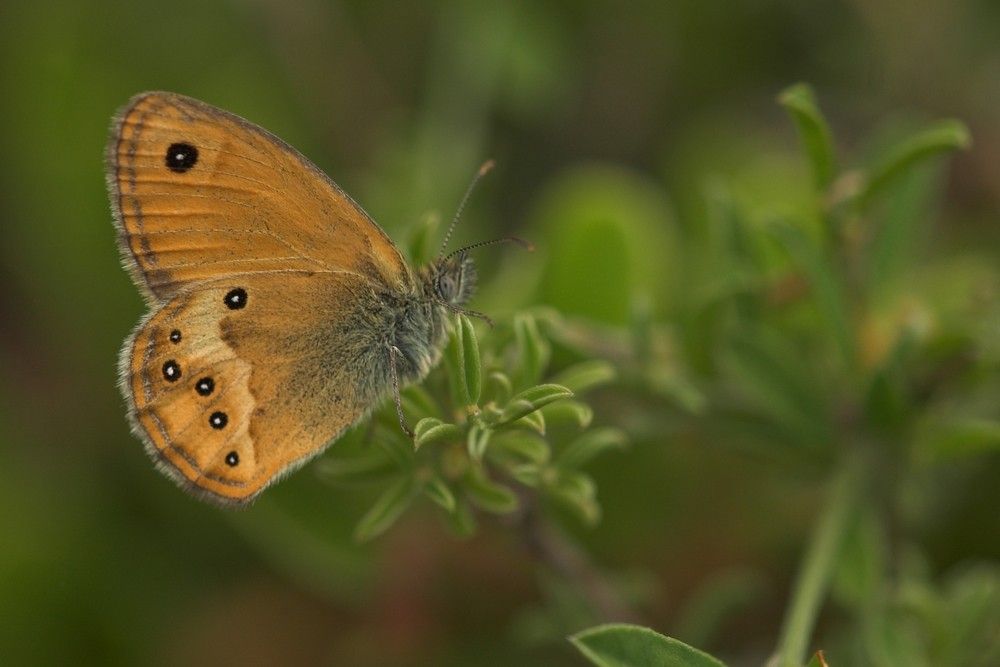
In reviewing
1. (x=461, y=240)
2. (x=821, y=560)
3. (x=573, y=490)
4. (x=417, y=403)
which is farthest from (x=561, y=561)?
(x=461, y=240)

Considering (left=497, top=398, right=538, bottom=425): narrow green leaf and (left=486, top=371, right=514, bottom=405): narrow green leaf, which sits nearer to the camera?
(left=497, top=398, right=538, bottom=425): narrow green leaf

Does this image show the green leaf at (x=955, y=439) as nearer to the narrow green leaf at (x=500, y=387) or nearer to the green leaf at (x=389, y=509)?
the narrow green leaf at (x=500, y=387)

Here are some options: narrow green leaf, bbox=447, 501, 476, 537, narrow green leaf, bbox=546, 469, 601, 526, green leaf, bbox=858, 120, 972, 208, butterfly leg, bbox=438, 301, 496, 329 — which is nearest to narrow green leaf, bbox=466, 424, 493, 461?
narrow green leaf, bbox=447, 501, 476, 537

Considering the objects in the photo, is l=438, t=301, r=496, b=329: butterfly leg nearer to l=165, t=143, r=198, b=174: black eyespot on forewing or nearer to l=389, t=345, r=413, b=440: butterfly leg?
l=389, t=345, r=413, b=440: butterfly leg

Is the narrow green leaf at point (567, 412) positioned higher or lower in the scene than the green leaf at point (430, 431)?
higher

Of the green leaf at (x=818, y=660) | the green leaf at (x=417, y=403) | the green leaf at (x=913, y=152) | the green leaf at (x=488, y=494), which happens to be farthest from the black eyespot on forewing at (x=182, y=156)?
the green leaf at (x=818, y=660)

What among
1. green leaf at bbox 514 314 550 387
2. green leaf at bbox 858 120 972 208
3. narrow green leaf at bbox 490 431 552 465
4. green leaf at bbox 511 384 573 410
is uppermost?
green leaf at bbox 858 120 972 208

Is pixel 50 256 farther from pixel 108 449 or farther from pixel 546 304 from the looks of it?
pixel 546 304
